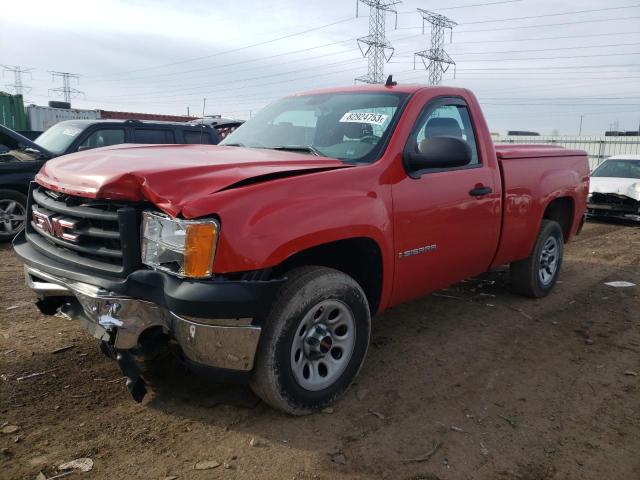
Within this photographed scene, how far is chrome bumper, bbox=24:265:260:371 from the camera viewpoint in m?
2.51

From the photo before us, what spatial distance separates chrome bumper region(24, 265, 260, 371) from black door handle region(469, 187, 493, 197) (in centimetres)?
216

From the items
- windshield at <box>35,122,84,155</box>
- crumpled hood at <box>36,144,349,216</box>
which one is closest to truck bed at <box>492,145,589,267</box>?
crumpled hood at <box>36,144,349,216</box>

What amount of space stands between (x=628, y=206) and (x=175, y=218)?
10.7m

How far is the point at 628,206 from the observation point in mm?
10562

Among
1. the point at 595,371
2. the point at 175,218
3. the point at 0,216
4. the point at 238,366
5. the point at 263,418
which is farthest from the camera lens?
the point at 0,216

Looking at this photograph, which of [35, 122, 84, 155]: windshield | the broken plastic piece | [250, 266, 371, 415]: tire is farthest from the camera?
[35, 122, 84, 155]: windshield

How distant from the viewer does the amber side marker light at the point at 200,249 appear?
7.98 ft

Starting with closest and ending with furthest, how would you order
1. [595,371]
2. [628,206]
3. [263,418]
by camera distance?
[263,418]
[595,371]
[628,206]

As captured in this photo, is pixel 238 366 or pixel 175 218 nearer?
pixel 175 218

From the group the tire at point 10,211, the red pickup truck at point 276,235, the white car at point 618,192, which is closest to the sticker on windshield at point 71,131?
the tire at point 10,211

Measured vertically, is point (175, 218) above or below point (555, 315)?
above

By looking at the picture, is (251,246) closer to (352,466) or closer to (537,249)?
(352,466)

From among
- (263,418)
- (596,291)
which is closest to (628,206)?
(596,291)

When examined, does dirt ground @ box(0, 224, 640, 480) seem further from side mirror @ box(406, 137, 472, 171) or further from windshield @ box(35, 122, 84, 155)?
windshield @ box(35, 122, 84, 155)
